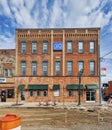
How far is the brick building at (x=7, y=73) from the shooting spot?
5025cm

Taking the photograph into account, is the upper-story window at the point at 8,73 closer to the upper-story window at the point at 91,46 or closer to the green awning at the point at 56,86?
the green awning at the point at 56,86

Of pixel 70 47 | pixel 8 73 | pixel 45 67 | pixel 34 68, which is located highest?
pixel 70 47

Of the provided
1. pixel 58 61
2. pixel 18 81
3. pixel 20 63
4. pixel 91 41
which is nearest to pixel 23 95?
pixel 18 81

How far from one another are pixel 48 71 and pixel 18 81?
5879mm

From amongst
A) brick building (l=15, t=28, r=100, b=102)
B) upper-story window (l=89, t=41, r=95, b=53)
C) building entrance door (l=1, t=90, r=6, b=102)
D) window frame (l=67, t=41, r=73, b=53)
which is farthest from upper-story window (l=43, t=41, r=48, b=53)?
building entrance door (l=1, t=90, r=6, b=102)

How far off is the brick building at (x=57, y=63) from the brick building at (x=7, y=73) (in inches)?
57.4

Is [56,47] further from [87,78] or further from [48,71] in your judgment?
[87,78]

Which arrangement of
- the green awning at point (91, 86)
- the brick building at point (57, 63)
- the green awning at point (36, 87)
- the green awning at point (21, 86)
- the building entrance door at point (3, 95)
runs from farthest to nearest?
the building entrance door at point (3, 95) < the brick building at point (57, 63) < the green awning at point (21, 86) < the green awning at point (36, 87) < the green awning at point (91, 86)

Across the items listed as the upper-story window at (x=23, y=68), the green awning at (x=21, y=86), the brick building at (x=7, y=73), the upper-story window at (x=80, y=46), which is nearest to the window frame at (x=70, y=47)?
the upper-story window at (x=80, y=46)

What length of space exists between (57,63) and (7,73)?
37.4ft

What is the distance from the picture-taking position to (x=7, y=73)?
181 feet

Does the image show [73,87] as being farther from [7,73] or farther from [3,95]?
[7,73]

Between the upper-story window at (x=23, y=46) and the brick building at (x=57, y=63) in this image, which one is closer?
the brick building at (x=57, y=63)

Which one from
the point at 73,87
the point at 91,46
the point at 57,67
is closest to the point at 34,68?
the point at 57,67
